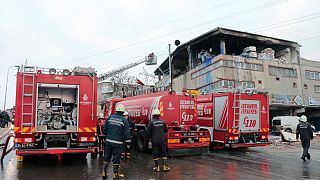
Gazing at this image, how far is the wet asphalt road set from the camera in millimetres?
8039

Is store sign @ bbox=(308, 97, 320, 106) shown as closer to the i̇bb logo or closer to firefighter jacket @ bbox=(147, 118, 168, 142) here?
the i̇bb logo

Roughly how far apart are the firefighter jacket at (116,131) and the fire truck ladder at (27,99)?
115 inches

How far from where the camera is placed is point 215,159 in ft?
37.6

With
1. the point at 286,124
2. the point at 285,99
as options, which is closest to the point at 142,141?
the point at 286,124

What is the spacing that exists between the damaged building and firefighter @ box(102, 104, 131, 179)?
27974mm

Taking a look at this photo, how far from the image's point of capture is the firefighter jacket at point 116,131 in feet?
25.0

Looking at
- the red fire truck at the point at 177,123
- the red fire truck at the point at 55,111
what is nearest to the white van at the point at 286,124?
the red fire truck at the point at 177,123

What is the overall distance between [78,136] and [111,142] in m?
2.53

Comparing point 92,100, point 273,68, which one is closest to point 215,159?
point 92,100

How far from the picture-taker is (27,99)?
9.30 m

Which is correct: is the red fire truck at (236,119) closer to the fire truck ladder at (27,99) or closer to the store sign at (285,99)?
the fire truck ladder at (27,99)

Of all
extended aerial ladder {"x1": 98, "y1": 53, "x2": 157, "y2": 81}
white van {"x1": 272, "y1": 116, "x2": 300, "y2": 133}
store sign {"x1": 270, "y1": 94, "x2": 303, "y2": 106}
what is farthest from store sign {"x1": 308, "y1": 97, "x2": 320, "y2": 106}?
extended aerial ladder {"x1": 98, "y1": 53, "x2": 157, "y2": 81}

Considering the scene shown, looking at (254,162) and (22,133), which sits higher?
(22,133)

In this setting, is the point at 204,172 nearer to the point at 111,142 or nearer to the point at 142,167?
the point at 142,167
